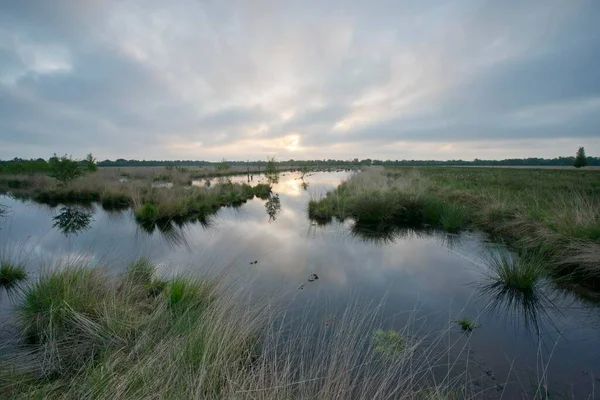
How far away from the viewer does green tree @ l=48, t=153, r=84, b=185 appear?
2009cm

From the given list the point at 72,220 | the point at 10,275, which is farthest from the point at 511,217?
the point at 72,220

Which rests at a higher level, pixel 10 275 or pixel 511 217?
pixel 511 217

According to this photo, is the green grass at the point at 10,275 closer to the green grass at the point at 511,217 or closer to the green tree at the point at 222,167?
the green grass at the point at 511,217

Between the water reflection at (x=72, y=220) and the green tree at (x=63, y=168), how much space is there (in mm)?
7234

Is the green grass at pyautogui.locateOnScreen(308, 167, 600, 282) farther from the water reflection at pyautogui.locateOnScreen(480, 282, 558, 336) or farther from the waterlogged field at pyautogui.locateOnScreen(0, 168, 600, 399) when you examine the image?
the water reflection at pyautogui.locateOnScreen(480, 282, 558, 336)

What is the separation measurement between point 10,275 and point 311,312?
637 cm

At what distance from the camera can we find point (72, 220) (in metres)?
12.3

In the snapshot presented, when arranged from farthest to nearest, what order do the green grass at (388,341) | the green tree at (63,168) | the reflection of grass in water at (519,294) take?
the green tree at (63,168) < the reflection of grass in water at (519,294) < the green grass at (388,341)

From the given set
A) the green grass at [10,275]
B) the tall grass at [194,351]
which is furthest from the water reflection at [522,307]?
the green grass at [10,275]

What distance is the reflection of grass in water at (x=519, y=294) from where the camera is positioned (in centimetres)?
424

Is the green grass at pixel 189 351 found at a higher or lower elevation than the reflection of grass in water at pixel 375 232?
higher

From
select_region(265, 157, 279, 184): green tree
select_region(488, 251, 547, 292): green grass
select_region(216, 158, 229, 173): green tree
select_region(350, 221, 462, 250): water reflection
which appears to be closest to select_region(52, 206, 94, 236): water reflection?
select_region(350, 221, 462, 250): water reflection

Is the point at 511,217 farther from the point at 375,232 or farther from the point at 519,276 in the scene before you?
the point at 519,276

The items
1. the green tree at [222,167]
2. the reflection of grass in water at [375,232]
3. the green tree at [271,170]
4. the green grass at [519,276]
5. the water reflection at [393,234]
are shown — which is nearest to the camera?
the green grass at [519,276]
